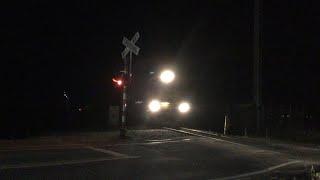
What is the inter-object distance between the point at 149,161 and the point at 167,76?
1250cm


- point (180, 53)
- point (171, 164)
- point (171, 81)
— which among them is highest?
point (180, 53)

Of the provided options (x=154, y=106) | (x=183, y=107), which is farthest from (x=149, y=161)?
(x=183, y=107)

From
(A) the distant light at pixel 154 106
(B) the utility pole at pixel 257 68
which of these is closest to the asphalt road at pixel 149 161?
(B) the utility pole at pixel 257 68

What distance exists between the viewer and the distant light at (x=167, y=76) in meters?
29.3

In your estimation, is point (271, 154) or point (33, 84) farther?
point (33, 84)

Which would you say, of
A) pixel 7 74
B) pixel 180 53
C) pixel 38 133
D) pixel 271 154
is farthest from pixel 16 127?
pixel 180 53

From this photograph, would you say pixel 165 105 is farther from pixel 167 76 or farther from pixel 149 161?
pixel 149 161

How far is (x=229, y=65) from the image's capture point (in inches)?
1924

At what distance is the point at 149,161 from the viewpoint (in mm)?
17297

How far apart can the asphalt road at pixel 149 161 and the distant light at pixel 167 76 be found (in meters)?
5.77

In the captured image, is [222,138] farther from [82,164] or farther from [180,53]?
[180,53]

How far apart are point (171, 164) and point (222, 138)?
9.87m

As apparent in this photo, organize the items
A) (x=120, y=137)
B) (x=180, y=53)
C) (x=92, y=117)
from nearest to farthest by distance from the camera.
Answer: (x=120, y=137) → (x=92, y=117) → (x=180, y=53)

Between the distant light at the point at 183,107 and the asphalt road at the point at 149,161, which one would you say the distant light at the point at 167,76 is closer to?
the distant light at the point at 183,107
